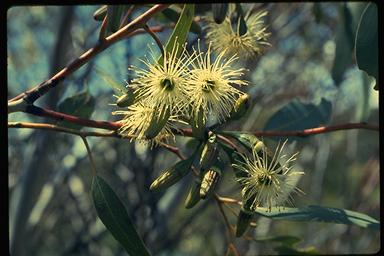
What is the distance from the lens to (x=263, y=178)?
37.8 inches

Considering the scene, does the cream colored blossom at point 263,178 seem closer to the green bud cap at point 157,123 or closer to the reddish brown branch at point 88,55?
the green bud cap at point 157,123

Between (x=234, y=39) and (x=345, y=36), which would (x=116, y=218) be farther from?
(x=345, y=36)

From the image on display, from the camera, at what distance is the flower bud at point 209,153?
93 cm

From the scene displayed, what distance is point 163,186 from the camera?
0.94 m

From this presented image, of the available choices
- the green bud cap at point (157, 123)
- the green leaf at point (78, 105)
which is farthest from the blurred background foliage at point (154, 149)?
the green bud cap at point (157, 123)

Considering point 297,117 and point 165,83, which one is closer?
point 165,83

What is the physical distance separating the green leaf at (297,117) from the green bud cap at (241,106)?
0.51 metres

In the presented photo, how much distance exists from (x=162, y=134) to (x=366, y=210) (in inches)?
81.9

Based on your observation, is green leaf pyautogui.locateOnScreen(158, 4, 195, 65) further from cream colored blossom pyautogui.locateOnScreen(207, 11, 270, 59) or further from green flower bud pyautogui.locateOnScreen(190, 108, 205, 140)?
cream colored blossom pyautogui.locateOnScreen(207, 11, 270, 59)

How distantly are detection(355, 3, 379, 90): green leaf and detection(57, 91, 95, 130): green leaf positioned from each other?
0.53 metres

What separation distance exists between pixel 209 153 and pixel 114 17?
25 cm

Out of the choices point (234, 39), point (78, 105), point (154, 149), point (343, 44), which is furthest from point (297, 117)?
point (154, 149)

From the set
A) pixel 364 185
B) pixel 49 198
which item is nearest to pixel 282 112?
pixel 49 198

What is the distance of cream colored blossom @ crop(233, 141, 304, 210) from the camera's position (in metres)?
0.95
